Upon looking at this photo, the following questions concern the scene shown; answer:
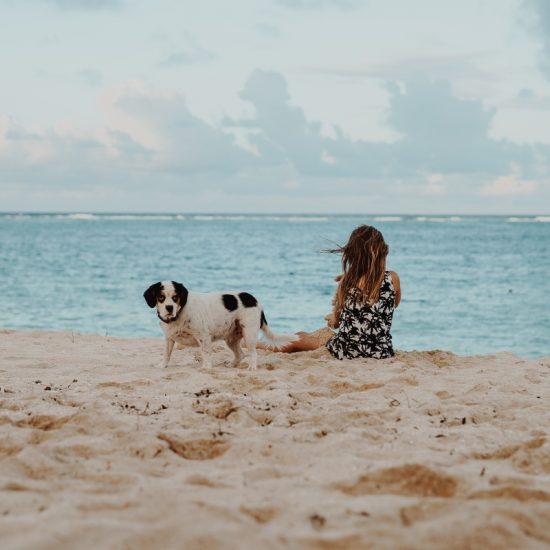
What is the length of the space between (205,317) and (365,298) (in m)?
1.87

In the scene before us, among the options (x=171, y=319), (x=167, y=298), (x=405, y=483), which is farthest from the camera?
(x=171, y=319)

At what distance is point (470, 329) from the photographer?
53.4 feet

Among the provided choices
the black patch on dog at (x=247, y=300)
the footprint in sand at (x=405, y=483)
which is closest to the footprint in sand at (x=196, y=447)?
the footprint in sand at (x=405, y=483)

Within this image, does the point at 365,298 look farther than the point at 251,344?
Yes

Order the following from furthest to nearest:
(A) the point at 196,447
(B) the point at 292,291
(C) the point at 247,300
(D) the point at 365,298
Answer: (B) the point at 292,291 < (D) the point at 365,298 < (C) the point at 247,300 < (A) the point at 196,447

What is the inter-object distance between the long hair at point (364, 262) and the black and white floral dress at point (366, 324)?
0.07m

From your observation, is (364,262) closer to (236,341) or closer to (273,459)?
(236,341)

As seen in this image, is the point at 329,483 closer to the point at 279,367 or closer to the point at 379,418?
the point at 379,418

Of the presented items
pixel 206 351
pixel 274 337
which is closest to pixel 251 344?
pixel 206 351

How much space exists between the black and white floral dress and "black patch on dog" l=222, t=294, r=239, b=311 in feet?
4.51

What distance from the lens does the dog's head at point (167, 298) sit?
276 inches

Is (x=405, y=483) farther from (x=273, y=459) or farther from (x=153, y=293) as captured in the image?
(x=153, y=293)

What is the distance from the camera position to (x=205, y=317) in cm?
731

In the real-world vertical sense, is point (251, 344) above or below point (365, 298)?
below
